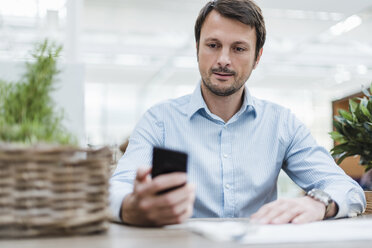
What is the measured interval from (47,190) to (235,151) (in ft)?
2.73

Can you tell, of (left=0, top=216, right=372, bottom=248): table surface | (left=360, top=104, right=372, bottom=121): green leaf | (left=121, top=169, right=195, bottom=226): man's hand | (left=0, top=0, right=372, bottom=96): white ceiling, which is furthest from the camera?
(left=0, top=0, right=372, bottom=96): white ceiling

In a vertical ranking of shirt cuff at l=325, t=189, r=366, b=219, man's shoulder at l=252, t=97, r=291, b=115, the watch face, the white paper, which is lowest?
shirt cuff at l=325, t=189, r=366, b=219

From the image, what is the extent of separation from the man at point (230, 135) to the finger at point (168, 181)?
496mm

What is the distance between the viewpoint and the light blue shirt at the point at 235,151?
1310mm

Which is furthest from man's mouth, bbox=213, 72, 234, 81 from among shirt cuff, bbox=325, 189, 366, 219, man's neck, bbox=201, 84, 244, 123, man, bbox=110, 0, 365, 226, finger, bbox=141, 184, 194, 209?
finger, bbox=141, 184, 194, 209

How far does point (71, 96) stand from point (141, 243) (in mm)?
550

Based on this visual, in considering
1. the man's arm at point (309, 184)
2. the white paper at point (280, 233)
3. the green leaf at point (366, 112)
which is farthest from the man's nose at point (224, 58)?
the white paper at point (280, 233)

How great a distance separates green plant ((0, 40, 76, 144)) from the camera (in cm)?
61

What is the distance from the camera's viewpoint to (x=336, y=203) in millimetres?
1012

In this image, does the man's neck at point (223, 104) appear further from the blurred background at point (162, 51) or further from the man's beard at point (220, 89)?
the blurred background at point (162, 51)

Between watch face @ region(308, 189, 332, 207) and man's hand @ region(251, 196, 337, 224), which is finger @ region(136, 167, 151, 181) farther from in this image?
watch face @ region(308, 189, 332, 207)

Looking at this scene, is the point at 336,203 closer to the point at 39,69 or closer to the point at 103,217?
the point at 103,217

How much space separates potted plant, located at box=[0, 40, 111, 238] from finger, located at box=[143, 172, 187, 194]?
0.26 feet

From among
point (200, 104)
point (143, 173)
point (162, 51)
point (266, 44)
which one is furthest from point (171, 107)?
point (162, 51)
